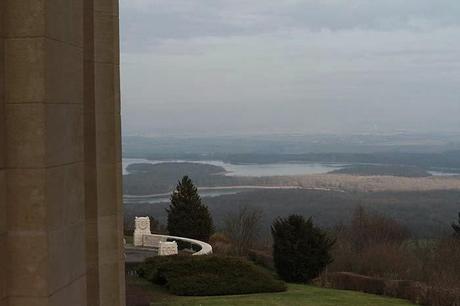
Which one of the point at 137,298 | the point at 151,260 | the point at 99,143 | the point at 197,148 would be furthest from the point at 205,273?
the point at 197,148

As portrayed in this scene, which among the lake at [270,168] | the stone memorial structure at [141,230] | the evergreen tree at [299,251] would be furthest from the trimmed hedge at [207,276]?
the lake at [270,168]

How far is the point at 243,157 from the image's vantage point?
139 meters

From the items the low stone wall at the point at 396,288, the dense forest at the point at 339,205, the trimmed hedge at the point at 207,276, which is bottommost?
the dense forest at the point at 339,205

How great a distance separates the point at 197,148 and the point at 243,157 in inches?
756

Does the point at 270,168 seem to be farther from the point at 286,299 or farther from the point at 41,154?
the point at 41,154

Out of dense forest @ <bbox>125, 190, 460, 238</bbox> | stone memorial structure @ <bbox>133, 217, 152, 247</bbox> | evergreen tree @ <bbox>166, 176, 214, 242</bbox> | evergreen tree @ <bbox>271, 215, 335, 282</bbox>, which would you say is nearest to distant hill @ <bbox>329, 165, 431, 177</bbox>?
dense forest @ <bbox>125, 190, 460, 238</bbox>

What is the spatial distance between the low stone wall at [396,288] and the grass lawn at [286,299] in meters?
0.56

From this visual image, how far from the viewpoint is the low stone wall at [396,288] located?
16.2 meters

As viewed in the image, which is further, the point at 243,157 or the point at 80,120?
the point at 243,157

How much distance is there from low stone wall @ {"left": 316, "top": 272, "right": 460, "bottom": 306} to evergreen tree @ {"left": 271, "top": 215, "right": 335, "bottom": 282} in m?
0.53

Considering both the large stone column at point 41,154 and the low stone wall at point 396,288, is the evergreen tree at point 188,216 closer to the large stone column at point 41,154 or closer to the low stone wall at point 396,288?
the low stone wall at point 396,288

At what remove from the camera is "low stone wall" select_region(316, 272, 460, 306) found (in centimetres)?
1617

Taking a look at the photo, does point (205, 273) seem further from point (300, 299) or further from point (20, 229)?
point (20, 229)

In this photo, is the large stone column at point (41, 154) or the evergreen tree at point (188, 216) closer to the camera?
the large stone column at point (41, 154)
